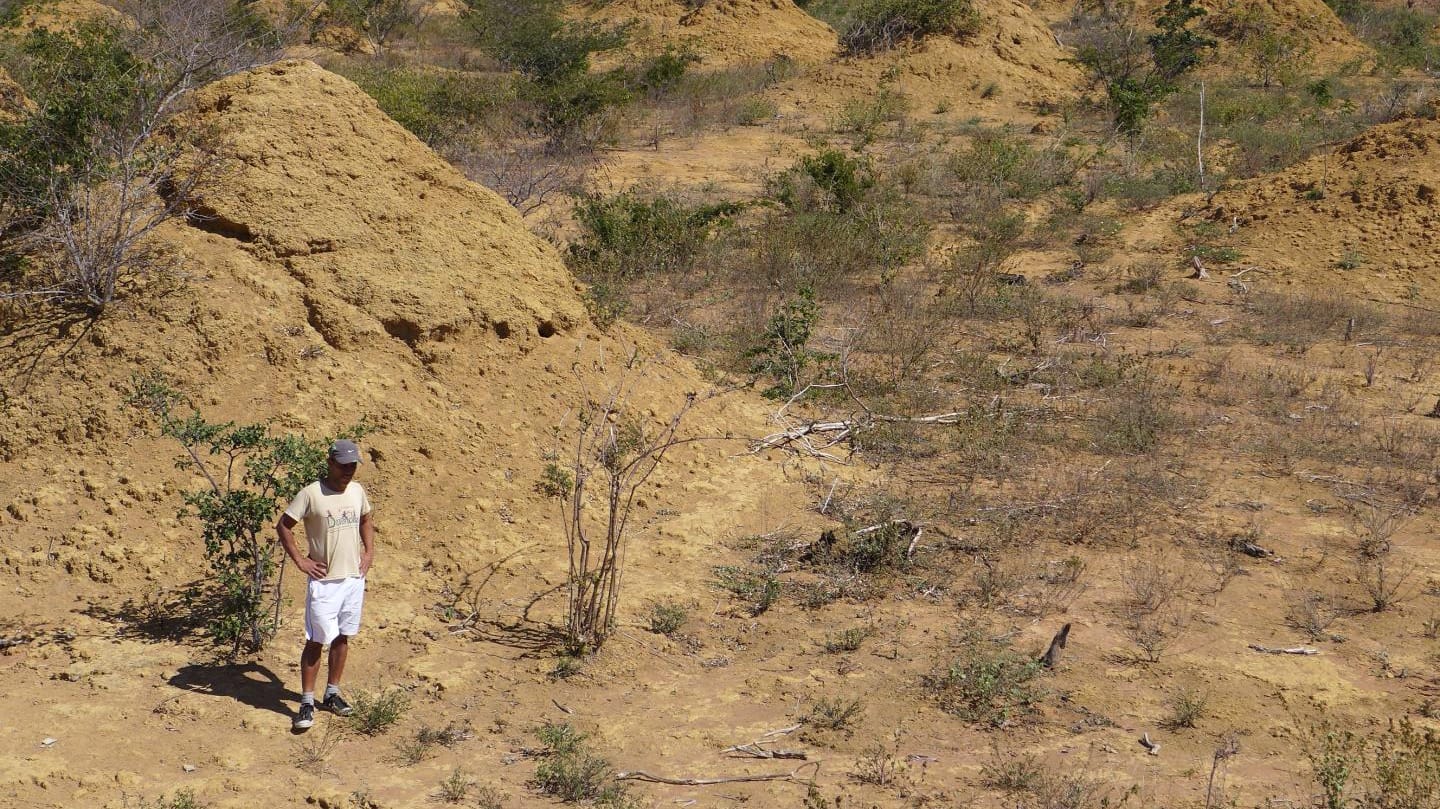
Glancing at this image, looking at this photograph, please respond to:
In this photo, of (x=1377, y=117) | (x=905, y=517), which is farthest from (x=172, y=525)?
(x=1377, y=117)

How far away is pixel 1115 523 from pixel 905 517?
3.40ft

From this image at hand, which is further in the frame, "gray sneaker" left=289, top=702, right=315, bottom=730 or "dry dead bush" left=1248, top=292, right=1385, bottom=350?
"dry dead bush" left=1248, top=292, right=1385, bottom=350

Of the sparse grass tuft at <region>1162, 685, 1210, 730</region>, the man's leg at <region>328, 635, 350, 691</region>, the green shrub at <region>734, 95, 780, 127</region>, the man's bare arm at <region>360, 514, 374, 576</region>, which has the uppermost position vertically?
the green shrub at <region>734, 95, 780, 127</region>

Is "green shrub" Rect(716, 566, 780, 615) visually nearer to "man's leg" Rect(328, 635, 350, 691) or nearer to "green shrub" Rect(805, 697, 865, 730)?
"green shrub" Rect(805, 697, 865, 730)

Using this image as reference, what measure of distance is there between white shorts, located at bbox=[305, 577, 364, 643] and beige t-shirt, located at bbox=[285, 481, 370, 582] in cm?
3

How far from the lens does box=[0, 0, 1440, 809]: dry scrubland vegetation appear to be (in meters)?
3.91

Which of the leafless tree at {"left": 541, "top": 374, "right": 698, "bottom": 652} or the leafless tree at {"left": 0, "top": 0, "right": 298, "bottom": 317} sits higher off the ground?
the leafless tree at {"left": 0, "top": 0, "right": 298, "bottom": 317}

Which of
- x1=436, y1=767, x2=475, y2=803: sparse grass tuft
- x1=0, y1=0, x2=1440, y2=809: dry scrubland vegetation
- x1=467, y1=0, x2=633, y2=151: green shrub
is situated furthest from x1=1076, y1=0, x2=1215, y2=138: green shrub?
x1=436, y1=767, x2=475, y2=803: sparse grass tuft

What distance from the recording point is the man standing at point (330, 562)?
370cm

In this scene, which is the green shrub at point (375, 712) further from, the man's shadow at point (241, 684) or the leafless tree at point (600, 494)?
the leafless tree at point (600, 494)

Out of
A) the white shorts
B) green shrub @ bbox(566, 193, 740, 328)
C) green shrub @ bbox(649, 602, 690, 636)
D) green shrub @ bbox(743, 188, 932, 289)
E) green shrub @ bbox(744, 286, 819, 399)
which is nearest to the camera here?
the white shorts

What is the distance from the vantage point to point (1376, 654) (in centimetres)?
449

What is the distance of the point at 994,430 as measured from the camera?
21.8 ft

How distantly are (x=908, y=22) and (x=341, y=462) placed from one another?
643 inches
